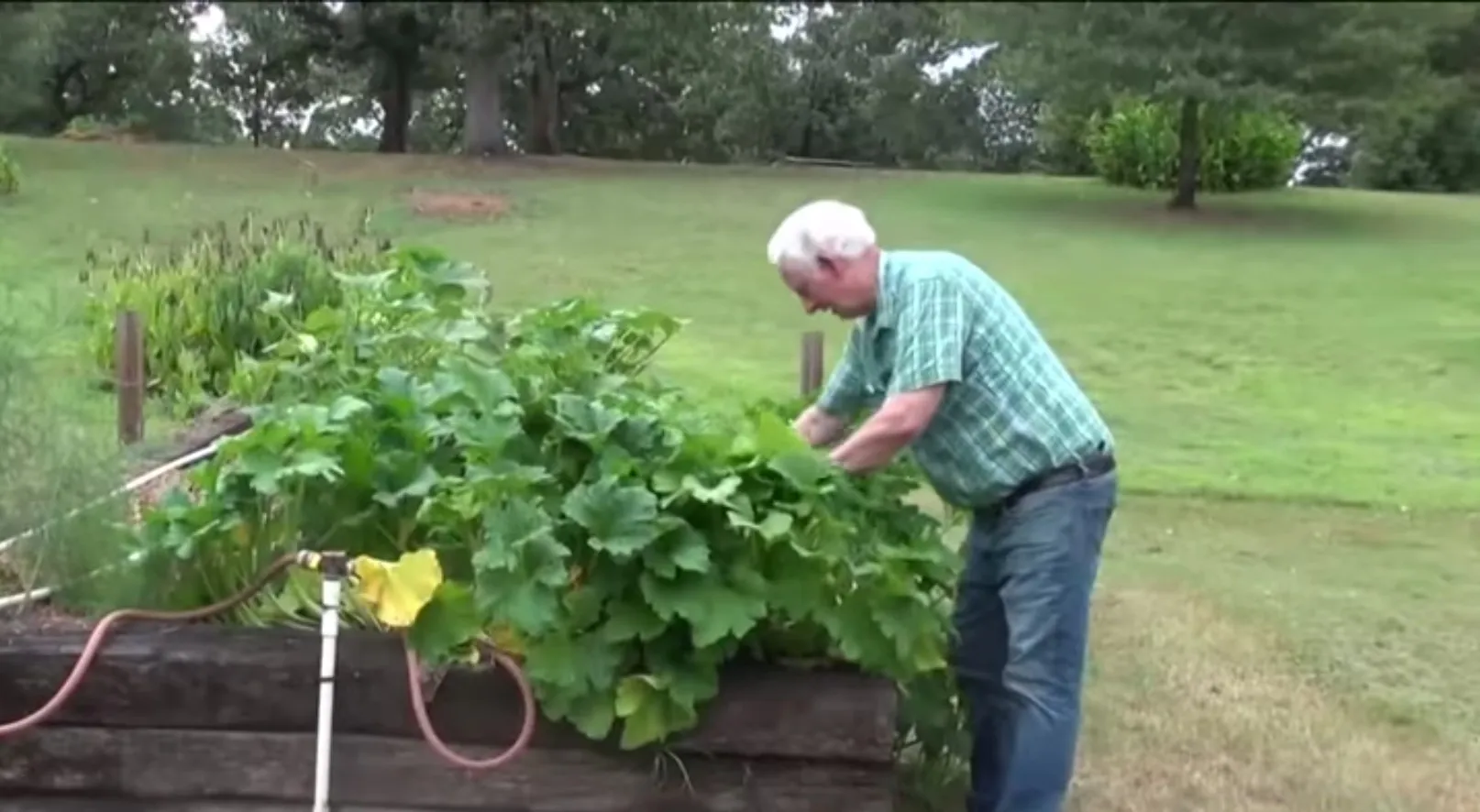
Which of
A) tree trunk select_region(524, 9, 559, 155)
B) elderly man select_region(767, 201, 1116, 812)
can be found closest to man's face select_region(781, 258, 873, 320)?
elderly man select_region(767, 201, 1116, 812)

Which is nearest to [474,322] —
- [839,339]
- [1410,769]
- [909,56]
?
[1410,769]

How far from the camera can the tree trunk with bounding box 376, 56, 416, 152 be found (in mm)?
2365

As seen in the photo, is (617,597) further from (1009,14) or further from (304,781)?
(1009,14)

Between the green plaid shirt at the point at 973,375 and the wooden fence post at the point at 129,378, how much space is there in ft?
8.39

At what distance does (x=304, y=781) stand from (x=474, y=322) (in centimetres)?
177

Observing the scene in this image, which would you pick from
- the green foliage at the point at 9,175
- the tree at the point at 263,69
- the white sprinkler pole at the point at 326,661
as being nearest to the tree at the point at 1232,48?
the tree at the point at 263,69

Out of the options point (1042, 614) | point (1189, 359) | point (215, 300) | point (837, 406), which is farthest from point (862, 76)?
point (1189, 359)

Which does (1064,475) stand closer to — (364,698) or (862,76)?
(364,698)

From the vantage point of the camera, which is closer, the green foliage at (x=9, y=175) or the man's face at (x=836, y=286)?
the man's face at (x=836, y=286)

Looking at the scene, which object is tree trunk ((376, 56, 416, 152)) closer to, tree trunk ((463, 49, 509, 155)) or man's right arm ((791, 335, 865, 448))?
tree trunk ((463, 49, 509, 155))

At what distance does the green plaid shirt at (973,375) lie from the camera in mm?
3369

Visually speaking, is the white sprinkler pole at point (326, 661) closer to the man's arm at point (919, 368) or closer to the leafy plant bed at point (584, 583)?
the leafy plant bed at point (584, 583)

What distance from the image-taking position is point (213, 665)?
3326mm

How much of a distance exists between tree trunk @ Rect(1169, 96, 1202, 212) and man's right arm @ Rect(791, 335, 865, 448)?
2.32 ft
